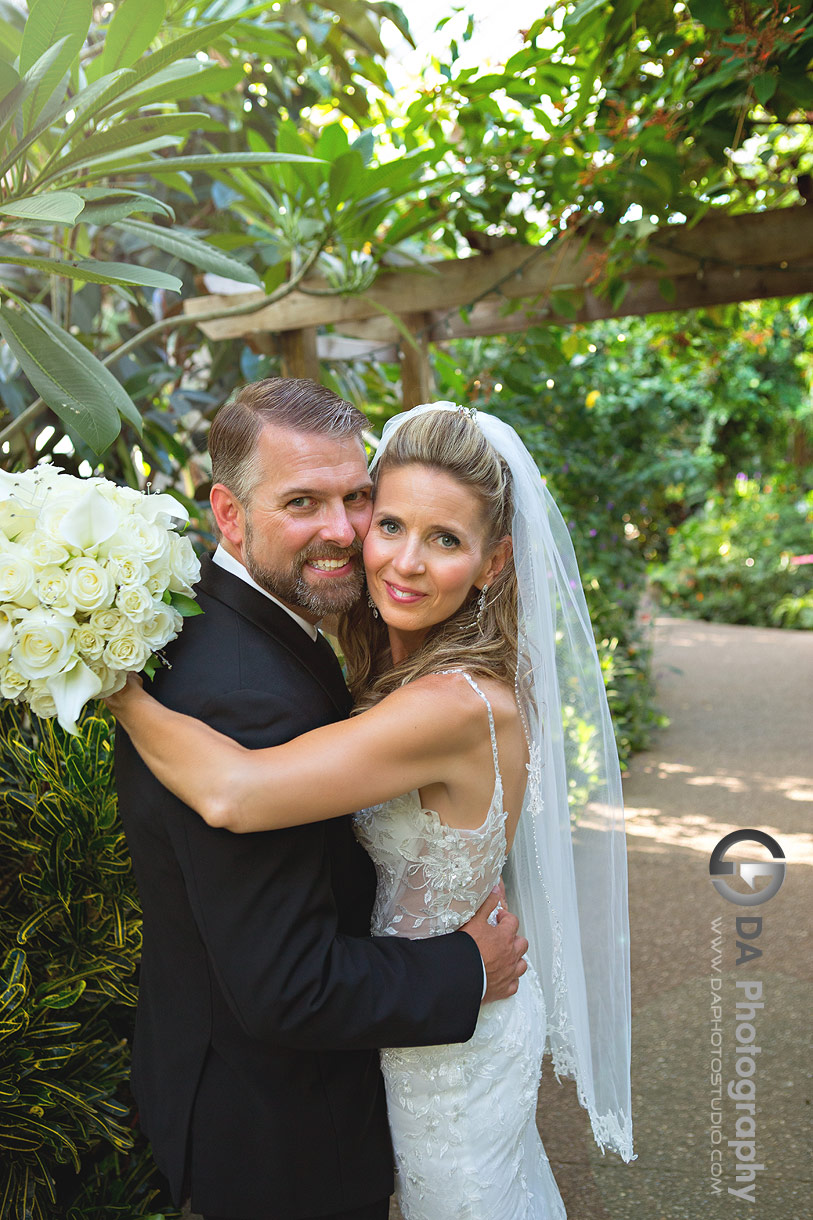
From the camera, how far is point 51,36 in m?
1.43

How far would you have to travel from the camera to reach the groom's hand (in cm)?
164

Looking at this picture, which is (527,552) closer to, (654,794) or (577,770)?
(577,770)

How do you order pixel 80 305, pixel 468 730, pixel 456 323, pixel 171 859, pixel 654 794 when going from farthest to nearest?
pixel 654 794 < pixel 456 323 < pixel 80 305 < pixel 468 730 < pixel 171 859

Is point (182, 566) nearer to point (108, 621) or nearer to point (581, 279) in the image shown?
point (108, 621)

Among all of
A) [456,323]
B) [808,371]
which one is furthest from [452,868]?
[808,371]

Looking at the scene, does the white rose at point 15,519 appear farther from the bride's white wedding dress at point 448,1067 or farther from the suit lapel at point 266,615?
the bride's white wedding dress at point 448,1067

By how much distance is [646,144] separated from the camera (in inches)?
106

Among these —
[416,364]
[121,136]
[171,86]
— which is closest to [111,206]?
[121,136]

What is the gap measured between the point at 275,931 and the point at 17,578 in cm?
58

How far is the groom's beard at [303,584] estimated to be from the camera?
1.61 m

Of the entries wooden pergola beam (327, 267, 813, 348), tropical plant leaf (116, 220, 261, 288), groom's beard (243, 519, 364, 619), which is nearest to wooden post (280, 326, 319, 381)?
wooden pergola beam (327, 267, 813, 348)

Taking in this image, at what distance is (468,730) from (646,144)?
1.95 m

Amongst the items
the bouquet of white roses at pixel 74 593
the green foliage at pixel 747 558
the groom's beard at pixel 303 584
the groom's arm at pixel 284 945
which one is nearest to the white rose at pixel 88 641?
the bouquet of white roses at pixel 74 593

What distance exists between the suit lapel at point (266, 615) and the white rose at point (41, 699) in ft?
1.06
